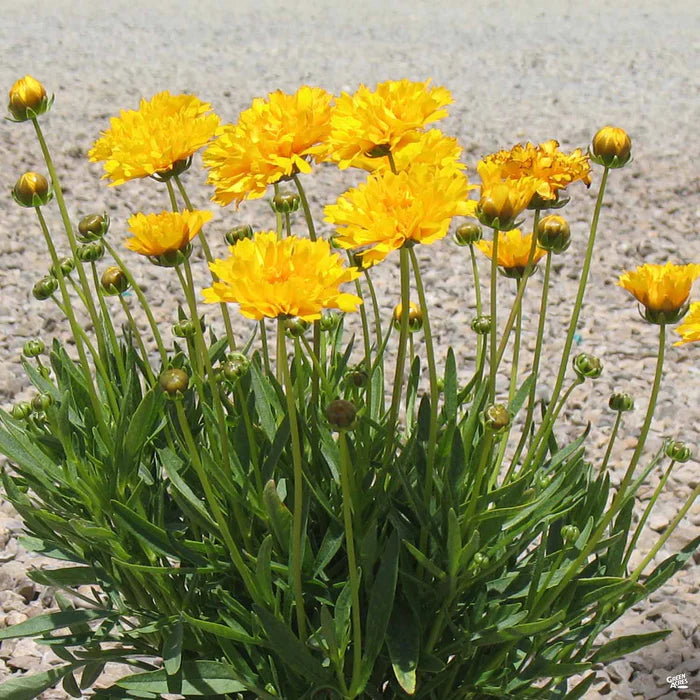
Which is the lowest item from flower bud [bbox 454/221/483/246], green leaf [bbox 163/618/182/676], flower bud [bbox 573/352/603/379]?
green leaf [bbox 163/618/182/676]

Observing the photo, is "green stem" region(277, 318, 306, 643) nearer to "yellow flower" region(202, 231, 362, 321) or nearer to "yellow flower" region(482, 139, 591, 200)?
"yellow flower" region(202, 231, 362, 321)

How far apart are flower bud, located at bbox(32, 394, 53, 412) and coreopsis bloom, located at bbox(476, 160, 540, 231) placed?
25.1 inches

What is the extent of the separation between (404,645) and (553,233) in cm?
57

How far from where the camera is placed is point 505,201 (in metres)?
1.12

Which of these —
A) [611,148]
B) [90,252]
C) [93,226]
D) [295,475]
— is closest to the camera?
[295,475]

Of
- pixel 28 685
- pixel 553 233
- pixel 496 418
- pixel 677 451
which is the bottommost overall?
pixel 28 685

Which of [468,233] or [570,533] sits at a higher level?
[468,233]

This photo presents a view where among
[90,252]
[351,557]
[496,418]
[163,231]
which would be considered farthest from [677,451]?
[90,252]

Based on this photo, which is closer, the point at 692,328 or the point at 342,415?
the point at 342,415

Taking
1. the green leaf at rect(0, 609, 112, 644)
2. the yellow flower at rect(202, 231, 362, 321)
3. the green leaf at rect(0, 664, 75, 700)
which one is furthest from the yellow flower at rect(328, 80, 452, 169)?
the green leaf at rect(0, 664, 75, 700)

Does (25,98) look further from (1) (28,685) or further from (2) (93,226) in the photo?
(1) (28,685)

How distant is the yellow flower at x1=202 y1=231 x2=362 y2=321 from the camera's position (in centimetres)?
95

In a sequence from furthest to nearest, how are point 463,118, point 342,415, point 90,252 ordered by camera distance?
point 463,118 → point 90,252 → point 342,415

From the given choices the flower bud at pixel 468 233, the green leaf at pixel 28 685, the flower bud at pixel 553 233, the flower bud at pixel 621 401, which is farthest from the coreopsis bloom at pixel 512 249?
the green leaf at pixel 28 685
